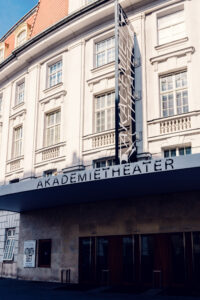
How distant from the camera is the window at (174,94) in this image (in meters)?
16.2

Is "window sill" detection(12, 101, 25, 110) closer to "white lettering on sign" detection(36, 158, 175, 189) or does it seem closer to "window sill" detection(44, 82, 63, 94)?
"window sill" detection(44, 82, 63, 94)

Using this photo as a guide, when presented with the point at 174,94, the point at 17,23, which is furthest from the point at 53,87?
the point at 17,23

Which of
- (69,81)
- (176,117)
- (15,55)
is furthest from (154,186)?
(15,55)

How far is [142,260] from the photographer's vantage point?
595 inches

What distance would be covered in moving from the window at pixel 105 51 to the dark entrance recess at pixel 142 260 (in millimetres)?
9127

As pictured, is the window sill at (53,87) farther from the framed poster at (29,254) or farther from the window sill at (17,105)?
the framed poster at (29,254)

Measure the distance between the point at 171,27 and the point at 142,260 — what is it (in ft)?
35.5

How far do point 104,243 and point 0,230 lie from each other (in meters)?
8.42

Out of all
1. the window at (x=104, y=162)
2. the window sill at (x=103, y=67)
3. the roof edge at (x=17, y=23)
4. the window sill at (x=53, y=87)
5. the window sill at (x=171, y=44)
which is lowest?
the window at (x=104, y=162)

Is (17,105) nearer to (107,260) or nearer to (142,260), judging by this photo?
(107,260)

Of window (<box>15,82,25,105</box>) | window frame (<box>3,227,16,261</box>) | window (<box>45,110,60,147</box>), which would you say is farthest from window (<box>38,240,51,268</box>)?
window (<box>15,82,25,105</box>)

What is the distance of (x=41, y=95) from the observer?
71.5ft

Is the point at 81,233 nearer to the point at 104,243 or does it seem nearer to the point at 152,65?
the point at 104,243

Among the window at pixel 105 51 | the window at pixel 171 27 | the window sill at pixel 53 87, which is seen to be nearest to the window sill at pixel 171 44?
the window at pixel 171 27
